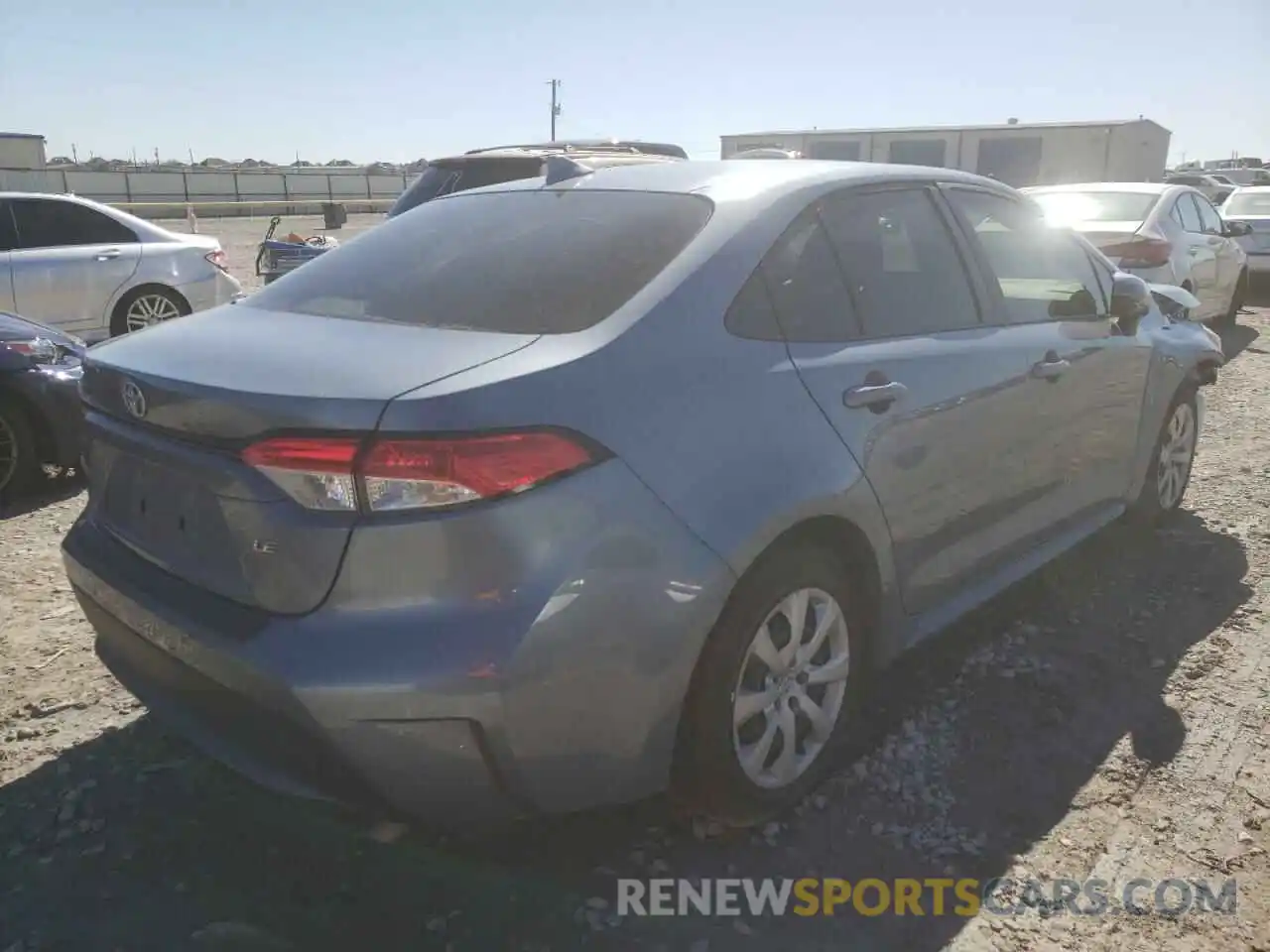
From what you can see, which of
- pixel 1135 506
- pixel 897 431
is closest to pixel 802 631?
→ pixel 897 431

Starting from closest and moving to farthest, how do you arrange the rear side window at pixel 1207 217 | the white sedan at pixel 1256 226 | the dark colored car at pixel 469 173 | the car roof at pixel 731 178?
the car roof at pixel 731 178 < the dark colored car at pixel 469 173 < the rear side window at pixel 1207 217 < the white sedan at pixel 1256 226

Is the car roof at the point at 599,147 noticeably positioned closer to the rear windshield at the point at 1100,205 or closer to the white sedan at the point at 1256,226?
the rear windshield at the point at 1100,205

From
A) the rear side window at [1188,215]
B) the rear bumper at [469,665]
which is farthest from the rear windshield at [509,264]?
the rear side window at [1188,215]

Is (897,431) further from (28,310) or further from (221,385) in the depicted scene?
(28,310)

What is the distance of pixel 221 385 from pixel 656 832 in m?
1.52

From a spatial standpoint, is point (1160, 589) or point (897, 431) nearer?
point (897, 431)

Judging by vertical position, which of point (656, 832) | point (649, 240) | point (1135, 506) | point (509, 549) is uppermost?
point (649, 240)

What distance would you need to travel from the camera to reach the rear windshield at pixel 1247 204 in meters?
14.9

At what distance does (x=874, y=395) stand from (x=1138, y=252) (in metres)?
6.94

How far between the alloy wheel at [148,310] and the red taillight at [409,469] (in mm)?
7390

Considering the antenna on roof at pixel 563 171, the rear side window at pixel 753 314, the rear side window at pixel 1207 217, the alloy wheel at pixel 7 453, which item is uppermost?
the antenna on roof at pixel 563 171

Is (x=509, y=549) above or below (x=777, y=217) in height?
below

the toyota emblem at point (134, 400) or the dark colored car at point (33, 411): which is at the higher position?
the toyota emblem at point (134, 400)

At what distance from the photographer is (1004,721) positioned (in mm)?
3207
